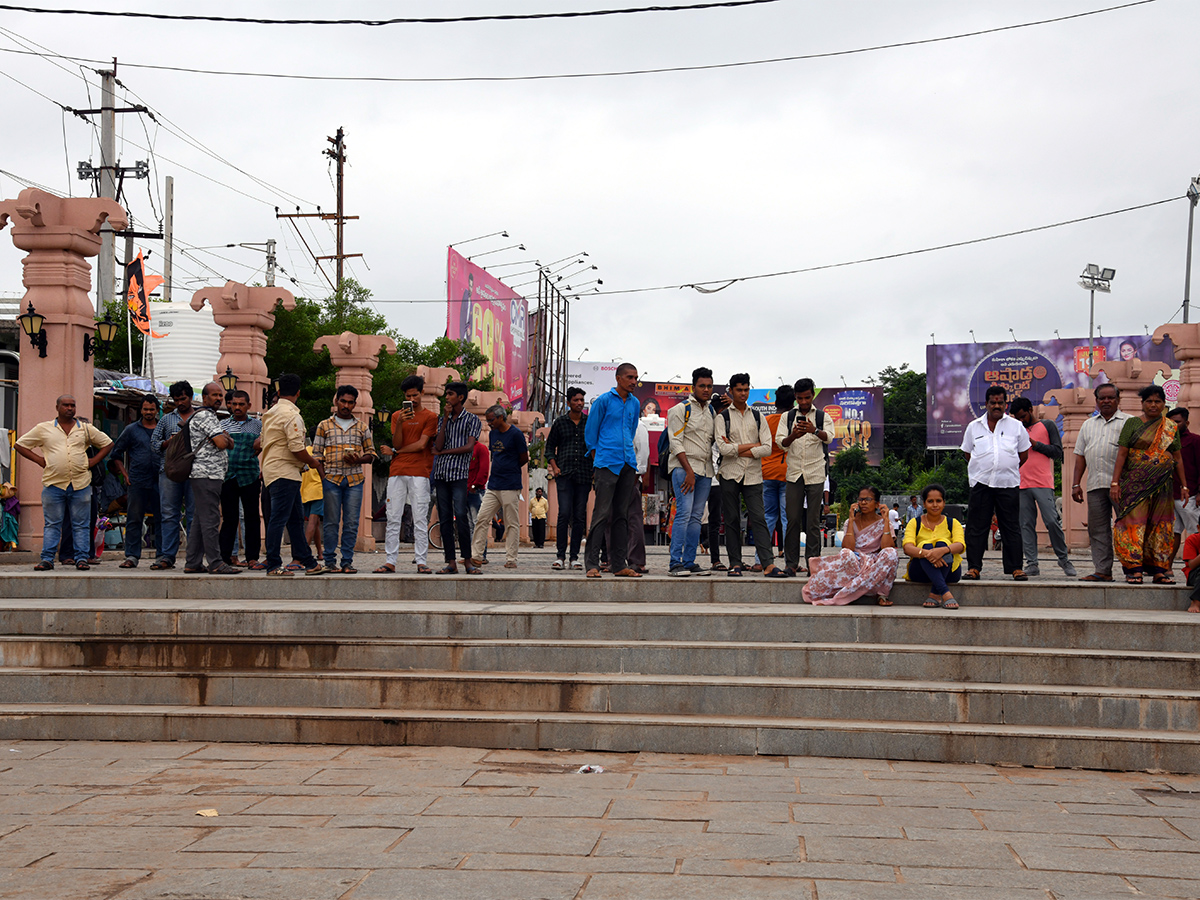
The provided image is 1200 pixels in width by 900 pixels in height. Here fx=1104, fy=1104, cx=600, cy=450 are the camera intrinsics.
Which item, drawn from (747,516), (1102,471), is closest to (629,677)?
(747,516)

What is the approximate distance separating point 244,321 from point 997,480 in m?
10.2

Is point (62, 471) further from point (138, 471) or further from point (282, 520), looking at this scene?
point (282, 520)

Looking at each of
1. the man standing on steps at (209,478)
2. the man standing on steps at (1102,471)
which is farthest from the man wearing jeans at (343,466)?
the man standing on steps at (1102,471)

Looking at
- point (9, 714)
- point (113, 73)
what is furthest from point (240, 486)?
point (113, 73)

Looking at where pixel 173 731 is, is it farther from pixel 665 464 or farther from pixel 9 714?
pixel 665 464

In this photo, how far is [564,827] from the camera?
4.66 meters

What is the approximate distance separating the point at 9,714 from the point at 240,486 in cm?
343

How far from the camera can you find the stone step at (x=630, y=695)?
6.38m

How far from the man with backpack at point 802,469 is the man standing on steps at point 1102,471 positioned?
2154 mm

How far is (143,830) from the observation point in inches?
181

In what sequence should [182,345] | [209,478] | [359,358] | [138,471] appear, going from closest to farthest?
[209,478] → [138,471] → [359,358] → [182,345]

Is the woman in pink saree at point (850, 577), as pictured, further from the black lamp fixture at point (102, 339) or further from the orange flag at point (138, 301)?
the orange flag at point (138, 301)

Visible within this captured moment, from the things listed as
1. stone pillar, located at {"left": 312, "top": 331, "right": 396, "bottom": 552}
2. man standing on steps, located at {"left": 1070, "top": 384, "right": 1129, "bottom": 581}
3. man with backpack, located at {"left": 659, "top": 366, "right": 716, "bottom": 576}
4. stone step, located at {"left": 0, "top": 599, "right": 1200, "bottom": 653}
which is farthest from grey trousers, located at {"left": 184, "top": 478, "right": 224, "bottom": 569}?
stone pillar, located at {"left": 312, "top": 331, "right": 396, "bottom": 552}

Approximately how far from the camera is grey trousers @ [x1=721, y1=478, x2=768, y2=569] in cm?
953
